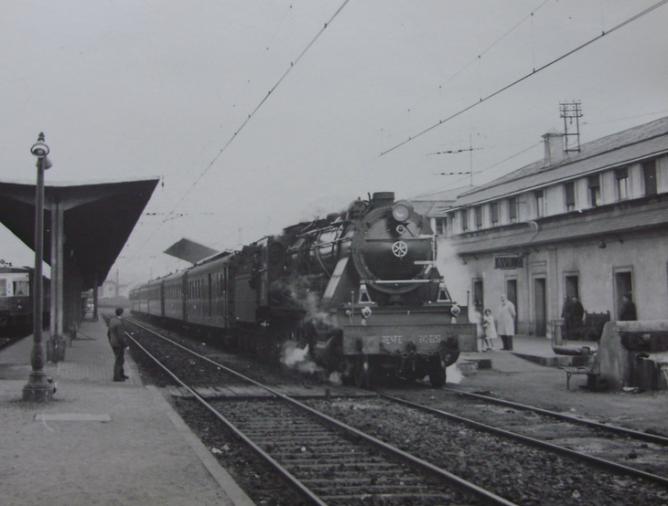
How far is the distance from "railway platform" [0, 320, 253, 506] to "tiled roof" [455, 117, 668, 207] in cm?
1488

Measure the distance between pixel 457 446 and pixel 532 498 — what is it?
2038mm

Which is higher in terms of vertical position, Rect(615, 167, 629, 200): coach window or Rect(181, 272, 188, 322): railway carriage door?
Rect(615, 167, 629, 200): coach window

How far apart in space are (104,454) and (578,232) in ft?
61.5

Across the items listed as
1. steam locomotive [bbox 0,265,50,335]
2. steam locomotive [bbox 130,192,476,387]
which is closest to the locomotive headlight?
steam locomotive [bbox 130,192,476,387]

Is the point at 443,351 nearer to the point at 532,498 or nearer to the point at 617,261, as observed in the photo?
the point at 532,498

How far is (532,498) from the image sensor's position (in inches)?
233

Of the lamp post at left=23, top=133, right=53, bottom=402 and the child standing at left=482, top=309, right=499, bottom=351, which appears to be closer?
the lamp post at left=23, top=133, right=53, bottom=402

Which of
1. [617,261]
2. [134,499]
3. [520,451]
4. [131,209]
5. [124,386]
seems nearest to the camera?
[134,499]

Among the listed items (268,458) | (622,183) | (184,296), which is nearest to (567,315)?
(622,183)

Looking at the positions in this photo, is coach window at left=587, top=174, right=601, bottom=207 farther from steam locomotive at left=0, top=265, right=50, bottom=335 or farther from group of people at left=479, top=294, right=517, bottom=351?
steam locomotive at left=0, top=265, right=50, bottom=335

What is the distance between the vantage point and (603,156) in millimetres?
23031

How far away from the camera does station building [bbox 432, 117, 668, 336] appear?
2003 cm

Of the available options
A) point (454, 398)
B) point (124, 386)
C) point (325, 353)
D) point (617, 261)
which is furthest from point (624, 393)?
point (617, 261)

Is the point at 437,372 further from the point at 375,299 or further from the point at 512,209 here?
the point at 512,209
